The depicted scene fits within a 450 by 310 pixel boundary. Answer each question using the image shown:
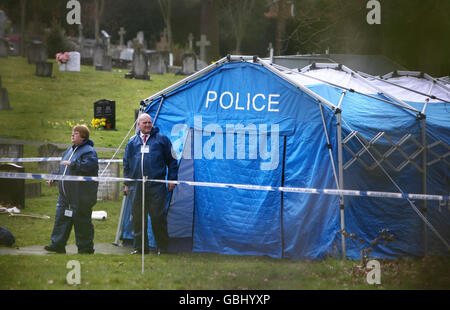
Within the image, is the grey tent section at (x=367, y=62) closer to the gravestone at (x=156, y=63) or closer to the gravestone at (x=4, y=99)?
the gravestone at (x=4, y=99)

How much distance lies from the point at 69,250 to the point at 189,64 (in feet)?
72.8

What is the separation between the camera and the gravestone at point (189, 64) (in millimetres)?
31281

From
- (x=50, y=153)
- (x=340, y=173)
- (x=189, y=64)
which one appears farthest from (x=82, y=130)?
(x=189, y=64)

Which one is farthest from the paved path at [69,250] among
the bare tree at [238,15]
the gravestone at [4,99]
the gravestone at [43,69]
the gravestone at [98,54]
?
the bare tree at [238,15]

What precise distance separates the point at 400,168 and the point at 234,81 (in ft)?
9.50

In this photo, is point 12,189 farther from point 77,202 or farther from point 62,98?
point 62,98

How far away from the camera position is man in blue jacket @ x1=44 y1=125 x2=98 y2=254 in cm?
949

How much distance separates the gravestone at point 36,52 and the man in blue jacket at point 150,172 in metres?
19.7

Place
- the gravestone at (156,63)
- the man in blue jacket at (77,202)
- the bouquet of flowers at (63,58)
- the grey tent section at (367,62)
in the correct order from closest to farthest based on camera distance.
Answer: the man in blue jacket at (77,202)
the grey tent section at (367,62)
the bouquet of flowers at (63,58)
the gravestone at (156,63)

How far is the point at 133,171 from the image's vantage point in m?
9.83

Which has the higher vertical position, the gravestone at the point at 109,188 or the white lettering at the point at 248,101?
the white lettering at the point at 248,101

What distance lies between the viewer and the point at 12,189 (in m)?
12.6

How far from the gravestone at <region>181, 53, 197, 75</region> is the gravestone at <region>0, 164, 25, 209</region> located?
63.3 ft

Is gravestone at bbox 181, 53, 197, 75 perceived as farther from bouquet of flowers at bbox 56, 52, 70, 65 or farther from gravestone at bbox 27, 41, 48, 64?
gravestone at bbox 27, 41, 48, 64
